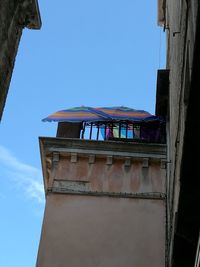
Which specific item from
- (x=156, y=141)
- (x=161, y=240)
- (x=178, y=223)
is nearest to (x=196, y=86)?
(x=178, y=223)

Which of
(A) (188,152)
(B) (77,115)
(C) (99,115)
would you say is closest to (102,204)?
(C) (99,115)

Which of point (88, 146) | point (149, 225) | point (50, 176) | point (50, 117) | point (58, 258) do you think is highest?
point (50, 117)

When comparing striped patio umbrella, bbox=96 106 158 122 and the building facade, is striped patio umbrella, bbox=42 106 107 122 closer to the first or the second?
striped patio umbrella, bbox=96 106 158 122

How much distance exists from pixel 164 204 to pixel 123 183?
115cm

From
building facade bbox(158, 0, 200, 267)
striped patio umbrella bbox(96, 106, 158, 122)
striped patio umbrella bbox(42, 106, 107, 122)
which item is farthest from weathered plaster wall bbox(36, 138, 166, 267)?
building facade bbox(158, 0, 200, 267)

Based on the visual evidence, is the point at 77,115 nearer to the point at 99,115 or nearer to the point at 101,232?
the point at 99,115

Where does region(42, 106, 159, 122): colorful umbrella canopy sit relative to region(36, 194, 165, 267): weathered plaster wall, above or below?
above

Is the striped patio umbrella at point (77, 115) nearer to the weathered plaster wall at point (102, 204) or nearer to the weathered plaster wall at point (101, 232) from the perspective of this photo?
the weathered plaster wall at point (102, 204)

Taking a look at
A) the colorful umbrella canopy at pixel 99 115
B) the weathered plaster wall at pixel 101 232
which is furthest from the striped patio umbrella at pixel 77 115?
the weathered plaster wall at pixel 101 232

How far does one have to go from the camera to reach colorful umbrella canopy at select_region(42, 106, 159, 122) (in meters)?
13.5

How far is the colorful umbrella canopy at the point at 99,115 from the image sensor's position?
13.5 m

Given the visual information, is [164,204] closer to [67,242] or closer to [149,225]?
[149,225]

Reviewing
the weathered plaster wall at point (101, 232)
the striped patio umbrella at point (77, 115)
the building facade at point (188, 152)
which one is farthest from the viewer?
the striped patio umbrella at point (77, 115)

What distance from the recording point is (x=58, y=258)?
11.3 m
